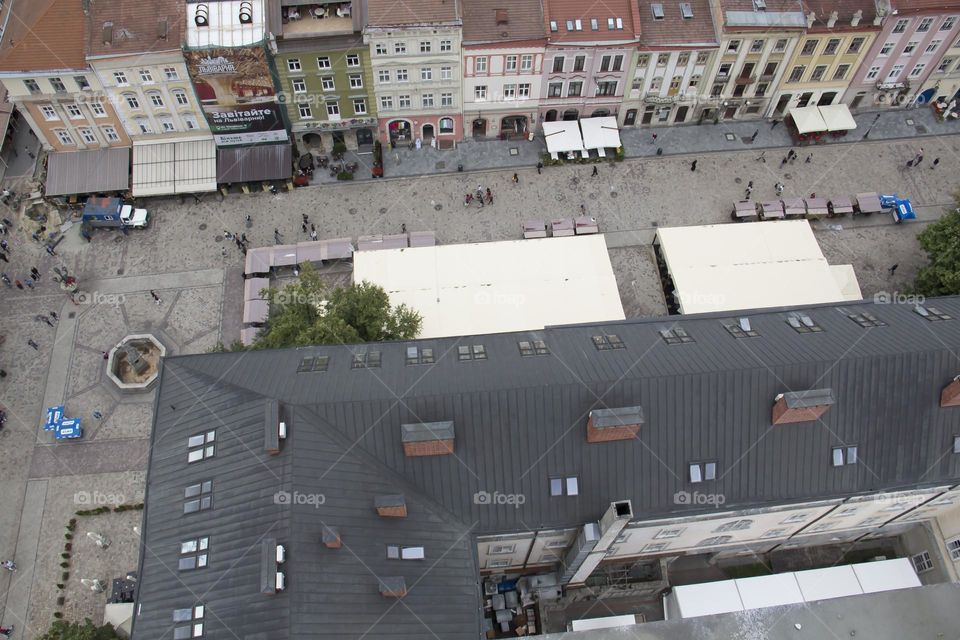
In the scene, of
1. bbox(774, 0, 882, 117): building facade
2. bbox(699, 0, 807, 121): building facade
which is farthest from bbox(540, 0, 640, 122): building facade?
bbox(774, 0, 882, 117): building facade

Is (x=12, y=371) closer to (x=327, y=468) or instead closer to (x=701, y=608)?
(x=327, y=468)

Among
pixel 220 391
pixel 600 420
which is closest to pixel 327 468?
pixel 220 391

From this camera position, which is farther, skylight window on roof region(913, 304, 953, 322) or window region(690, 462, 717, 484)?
skylight window on roof region(913, 304, 953, 322)

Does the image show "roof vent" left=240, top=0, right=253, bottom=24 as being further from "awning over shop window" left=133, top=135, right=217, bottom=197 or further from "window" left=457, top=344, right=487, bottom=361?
"window" left=457, top=344, right=487, bottom=361

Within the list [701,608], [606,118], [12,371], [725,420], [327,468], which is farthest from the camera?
[606,118]

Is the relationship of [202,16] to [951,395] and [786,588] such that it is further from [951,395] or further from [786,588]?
[786,588]

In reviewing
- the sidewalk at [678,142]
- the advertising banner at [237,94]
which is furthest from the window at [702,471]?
the advertising banner at [237,94]
